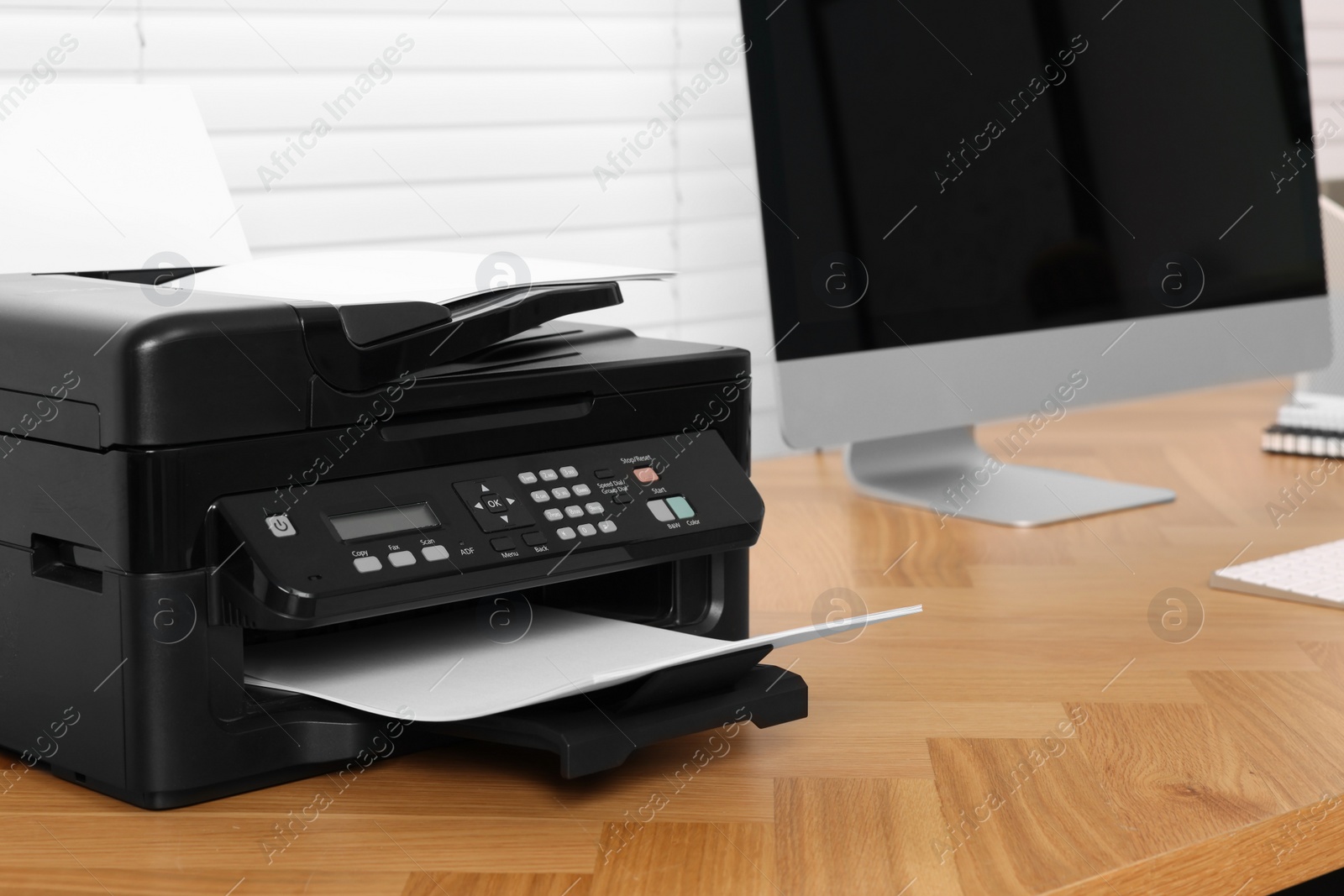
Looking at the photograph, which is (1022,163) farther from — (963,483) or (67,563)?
(67,563)

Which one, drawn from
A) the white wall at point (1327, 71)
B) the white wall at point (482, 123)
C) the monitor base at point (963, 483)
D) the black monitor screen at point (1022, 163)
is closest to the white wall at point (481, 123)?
the white wall at point (482, 123)

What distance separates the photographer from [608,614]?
82 cm

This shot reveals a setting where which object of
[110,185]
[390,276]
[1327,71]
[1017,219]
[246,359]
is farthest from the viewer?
[1327,71]

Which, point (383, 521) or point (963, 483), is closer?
point (383, 521)

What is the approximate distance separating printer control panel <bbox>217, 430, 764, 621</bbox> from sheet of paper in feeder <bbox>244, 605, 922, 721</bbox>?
5 centimetres

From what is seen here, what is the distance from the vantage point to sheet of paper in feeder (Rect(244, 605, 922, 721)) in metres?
0.64

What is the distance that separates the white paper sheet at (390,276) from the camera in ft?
2.25

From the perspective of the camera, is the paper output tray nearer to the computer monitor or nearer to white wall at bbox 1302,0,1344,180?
the computer monitor

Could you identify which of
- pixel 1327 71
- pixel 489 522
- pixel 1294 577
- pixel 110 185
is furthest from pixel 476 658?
pixel 1327 71

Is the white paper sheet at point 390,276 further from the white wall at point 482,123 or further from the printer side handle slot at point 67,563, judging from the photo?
the white wall at point 482,123

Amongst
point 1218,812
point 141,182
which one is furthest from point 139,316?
point 1218,812

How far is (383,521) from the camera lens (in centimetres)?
65

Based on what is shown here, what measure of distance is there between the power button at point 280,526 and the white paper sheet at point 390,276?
11 centimetres

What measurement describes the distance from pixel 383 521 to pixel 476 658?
0.10 m
